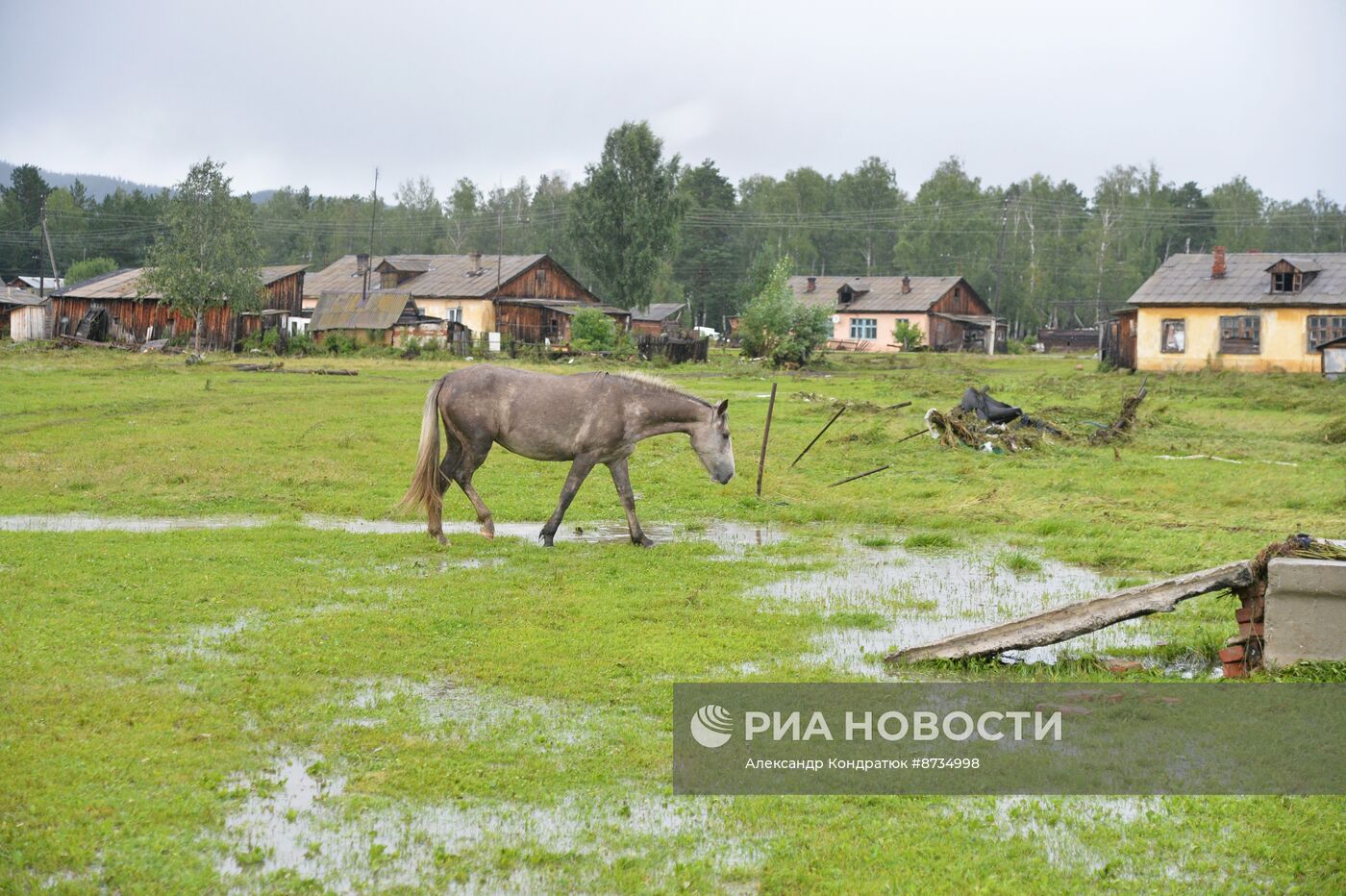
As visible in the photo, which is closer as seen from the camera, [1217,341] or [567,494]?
[567,494]

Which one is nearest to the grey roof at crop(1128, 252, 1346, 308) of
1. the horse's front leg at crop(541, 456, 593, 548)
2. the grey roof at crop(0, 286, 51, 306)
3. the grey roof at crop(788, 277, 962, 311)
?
the grey roof at crop(788, 277, 962, 311)

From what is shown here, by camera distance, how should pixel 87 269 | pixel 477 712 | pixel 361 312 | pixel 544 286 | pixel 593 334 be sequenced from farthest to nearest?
pixel 87 269, pixel 544 286, pixel 361 312, pixel 593 334, pixel 477 712

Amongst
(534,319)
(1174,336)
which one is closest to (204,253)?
(534,319)

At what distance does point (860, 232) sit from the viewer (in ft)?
380

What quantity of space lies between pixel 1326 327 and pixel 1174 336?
5602mm

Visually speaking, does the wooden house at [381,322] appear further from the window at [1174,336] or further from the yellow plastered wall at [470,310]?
the window at [1174,336]

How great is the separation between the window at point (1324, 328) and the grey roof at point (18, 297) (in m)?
62.6

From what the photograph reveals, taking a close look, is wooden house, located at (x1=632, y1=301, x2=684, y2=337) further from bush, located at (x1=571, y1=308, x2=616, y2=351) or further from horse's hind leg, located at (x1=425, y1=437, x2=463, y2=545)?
horse's hind leg, located at (x1=425, y1=437, x2=463, y2=545)

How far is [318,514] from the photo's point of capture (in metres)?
15.6

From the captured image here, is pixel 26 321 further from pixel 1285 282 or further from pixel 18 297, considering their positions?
pixel 1285 282

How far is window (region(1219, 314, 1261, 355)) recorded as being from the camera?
1951 inches

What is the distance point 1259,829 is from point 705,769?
9.21 ft

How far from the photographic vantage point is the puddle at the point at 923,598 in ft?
31.6

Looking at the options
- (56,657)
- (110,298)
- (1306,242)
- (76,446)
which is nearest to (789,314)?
(110,298)
